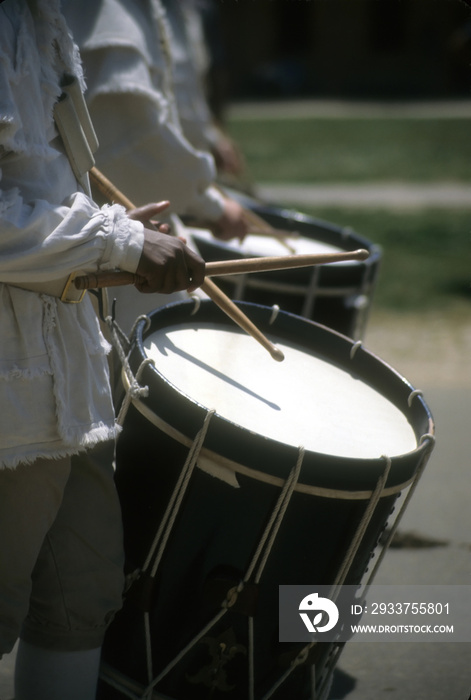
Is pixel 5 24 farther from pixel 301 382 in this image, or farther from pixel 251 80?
pixel 251 80

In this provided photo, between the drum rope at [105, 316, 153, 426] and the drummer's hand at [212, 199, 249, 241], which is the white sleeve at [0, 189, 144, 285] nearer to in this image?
the drum rope at [105, 316, 153, 426]

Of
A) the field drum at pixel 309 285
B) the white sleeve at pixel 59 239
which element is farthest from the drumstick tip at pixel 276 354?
the field drum at pixel 309 285

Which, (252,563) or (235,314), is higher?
(235,314)

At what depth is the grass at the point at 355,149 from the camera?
11.3m

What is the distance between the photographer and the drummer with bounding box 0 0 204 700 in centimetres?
139

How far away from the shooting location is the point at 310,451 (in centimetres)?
149

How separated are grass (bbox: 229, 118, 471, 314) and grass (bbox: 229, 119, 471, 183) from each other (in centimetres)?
1

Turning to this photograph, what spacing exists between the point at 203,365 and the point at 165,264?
30cm

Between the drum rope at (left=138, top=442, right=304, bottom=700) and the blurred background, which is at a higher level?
the drum rope at (left=138, top=442, right=304, bottom=700)

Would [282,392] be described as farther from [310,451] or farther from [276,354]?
[310,451]

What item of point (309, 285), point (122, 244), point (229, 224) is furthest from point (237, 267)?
point (309, 285)

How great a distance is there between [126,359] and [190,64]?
2.11 meters

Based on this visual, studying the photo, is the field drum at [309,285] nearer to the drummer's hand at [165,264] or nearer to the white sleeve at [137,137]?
the white sleeve at [137,137]

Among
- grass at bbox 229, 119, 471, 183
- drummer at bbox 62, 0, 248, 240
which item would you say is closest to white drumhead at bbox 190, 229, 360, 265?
drummer at bbox 62, 0, 248, 240
